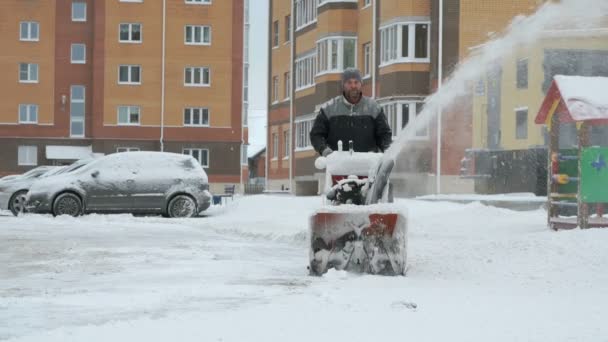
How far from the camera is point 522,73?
115 feet

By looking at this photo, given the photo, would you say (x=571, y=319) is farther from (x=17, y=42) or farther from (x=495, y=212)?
(x=17, y=42)

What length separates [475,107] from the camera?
119ft

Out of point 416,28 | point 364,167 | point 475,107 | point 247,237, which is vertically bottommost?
point 247,237

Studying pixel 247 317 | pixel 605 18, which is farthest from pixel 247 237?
pixel 605 18

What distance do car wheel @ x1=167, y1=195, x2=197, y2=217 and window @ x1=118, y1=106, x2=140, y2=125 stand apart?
105ft

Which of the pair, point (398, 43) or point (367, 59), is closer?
point (398, 43)

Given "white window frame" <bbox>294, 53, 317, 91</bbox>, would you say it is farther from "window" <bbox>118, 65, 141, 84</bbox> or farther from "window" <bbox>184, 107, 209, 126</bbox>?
"window" <bbox>118, 65, 141, 84</bbox>

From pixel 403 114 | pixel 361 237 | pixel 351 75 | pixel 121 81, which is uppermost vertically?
pixel 121 81

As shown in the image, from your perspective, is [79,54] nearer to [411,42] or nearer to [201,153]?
[201,153]

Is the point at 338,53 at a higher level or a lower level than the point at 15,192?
higher

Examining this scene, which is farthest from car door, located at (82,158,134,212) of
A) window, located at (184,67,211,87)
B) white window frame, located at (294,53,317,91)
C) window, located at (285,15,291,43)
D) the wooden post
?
window, located at (184,67,211,87)

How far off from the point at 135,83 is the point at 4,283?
47.4 metres

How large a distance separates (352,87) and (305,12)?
121ft

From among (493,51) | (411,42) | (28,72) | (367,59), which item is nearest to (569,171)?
(493,51)
